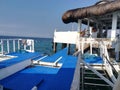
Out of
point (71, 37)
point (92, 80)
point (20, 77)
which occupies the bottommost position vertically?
point (92, 80)

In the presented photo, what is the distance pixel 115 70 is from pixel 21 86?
4.72m

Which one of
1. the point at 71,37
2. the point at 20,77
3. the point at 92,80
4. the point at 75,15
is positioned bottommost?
the point at 92,80

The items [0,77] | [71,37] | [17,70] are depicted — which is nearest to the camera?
[0,77]

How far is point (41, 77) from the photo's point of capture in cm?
734

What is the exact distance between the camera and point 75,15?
16141mm

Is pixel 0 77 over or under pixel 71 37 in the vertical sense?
under

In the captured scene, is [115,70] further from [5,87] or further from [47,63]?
[5,87]

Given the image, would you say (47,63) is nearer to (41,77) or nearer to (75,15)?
(41,77)

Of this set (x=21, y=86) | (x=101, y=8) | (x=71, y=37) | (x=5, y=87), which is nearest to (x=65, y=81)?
(x=21, y=86)

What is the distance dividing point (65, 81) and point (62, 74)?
0.73m

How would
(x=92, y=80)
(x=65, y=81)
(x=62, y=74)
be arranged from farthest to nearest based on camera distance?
1. (x=92, y=80)
2. (x=62, y=74)
3. (x=65, y=81)

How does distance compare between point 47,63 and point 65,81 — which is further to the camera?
point 47,63

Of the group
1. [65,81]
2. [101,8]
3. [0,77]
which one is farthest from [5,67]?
[101,8]

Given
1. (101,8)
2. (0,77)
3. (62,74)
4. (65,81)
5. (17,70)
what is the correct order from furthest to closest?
(101,8)
(17,70)
(0,77)
(62,74)
(65,81)
